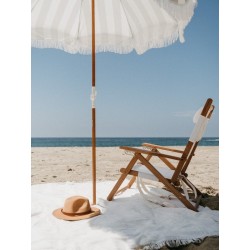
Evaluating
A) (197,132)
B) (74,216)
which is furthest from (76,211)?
(197,132)

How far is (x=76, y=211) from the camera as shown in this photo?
9.38 ft

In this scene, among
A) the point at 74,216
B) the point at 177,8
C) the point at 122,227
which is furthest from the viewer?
the point at 74,216

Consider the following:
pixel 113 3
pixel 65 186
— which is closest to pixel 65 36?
pixel 113 3

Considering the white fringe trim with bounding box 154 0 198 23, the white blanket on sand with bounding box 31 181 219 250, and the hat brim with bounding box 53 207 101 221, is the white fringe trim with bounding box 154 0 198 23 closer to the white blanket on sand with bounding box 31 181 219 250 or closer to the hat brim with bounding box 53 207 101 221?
the white blanket on sand with bounding box 31 181 219 250

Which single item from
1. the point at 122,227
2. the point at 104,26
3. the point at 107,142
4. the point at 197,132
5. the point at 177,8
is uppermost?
the point at 104,26

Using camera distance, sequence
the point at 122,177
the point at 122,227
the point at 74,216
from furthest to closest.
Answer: the point at 122,177 → the point at 74,216 → the point at 122,227

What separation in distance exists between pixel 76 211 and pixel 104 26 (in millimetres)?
2674

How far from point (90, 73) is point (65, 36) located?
961 mm

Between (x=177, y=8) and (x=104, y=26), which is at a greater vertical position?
(x=104, y=26)

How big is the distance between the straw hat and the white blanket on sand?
71mm

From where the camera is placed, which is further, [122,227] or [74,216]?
[74,216]

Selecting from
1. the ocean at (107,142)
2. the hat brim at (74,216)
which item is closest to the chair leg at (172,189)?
the hat brim at (74,216)

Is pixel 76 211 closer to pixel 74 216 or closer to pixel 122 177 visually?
pixel 74 216
